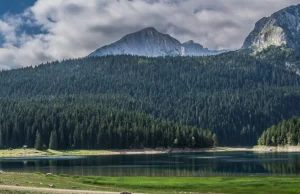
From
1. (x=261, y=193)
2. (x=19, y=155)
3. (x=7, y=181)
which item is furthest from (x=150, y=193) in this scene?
(x=19, y=155)

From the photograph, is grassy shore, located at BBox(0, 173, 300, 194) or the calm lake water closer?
grassy shore, located at BBox(0, 173, 300, 194)

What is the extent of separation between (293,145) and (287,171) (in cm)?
11039

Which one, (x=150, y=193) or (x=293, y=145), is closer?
(x=150, y=193)

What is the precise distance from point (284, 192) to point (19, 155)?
496 ft

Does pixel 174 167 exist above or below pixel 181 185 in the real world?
above

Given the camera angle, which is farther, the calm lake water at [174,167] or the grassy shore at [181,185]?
the calm lake water at [174,167]

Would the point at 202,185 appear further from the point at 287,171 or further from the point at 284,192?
the point at 287,171

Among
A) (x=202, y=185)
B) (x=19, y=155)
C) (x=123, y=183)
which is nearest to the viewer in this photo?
(x=202, y=185)

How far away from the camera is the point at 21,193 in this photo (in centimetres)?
4416

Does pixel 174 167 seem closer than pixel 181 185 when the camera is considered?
No

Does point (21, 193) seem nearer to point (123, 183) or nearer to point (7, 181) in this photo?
point (7, 181)

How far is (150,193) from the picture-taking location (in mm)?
51125

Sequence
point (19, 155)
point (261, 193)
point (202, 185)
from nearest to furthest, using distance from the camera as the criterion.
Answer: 1. point (261, 193)
2. point (202, 185)
3. point (19, 155)

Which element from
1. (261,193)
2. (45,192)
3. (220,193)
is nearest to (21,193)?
(45,192)
